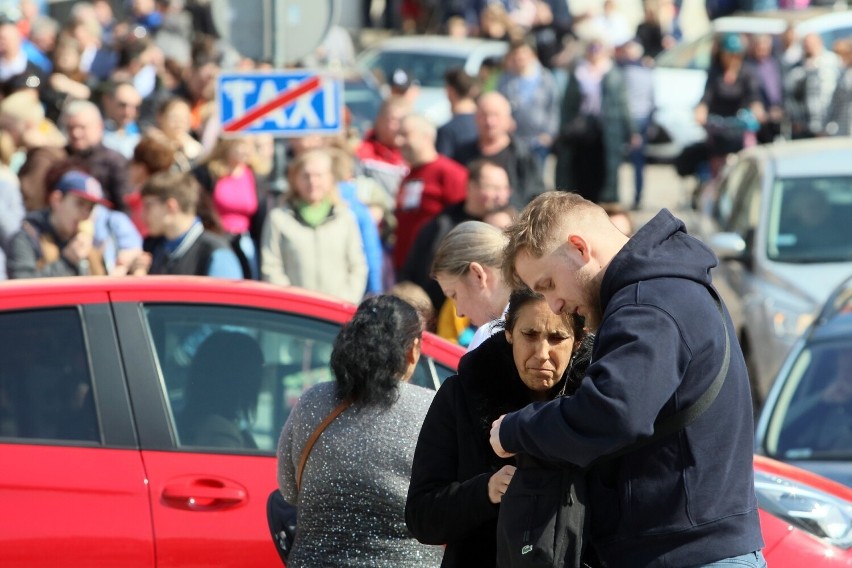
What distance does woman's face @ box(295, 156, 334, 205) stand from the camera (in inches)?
332

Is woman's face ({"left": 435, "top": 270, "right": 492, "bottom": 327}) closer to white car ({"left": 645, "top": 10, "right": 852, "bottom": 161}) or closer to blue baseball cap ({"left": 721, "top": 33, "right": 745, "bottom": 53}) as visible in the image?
blue baseball cap ({"left": 721, "top": 33, "right": 745, "bottom": 53})

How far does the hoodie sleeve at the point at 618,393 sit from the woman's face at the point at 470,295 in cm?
176

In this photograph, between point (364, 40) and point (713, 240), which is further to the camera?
point (364, 40)

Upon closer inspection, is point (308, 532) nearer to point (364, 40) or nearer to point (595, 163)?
point (595, 163)

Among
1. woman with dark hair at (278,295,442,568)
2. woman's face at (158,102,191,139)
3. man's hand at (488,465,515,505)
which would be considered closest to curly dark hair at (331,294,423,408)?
woman with dark hair at (278,295,442,568)

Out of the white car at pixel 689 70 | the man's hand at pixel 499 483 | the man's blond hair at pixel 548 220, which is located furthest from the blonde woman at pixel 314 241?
the white car at pixel 689 70

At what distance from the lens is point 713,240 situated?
9914mm

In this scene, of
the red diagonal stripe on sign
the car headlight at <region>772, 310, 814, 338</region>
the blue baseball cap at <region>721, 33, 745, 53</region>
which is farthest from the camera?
the blue baseball cap at <region>721, 33, 745, 53</region>

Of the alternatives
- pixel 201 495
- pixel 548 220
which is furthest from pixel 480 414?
pixel 201 495

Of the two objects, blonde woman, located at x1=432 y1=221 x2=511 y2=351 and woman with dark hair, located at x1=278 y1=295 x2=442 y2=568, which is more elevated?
blonde woman, located at x1=432 y1=221 x2=511 y2=351

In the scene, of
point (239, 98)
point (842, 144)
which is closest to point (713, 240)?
point (842, 144)

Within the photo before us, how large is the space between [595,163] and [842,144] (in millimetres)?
5547

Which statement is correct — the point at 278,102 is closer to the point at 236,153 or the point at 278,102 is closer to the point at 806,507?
the point at 236,153

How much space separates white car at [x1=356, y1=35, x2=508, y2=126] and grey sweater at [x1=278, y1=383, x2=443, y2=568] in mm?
16205
